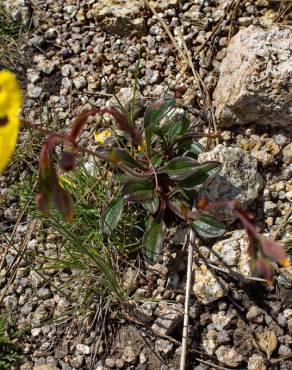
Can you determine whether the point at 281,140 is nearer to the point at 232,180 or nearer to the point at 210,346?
the point at 232,180

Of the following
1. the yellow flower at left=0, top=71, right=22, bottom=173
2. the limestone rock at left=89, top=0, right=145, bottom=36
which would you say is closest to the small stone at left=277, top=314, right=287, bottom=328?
the yellow flower at left=0, top=71, right=22, bottom=173

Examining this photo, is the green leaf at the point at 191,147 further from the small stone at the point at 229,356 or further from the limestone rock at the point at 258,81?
the small stone at the point at 229,356

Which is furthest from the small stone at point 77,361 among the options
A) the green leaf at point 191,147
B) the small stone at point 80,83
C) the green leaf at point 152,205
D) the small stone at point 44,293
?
the small stone at point 80,83

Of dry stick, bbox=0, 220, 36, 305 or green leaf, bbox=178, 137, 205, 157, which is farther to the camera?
dry stick, bbox=0, 220, 36, 305

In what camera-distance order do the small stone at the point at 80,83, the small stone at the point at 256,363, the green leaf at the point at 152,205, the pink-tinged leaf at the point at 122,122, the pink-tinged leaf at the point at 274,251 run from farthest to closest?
the small stone at the point at 80,83 < the green leaf at the point at 152,205 < the small stone at the point at 256,363 < the pink-tinged leaf at the point at 122,122 < the pink-tinged leaf at the point at 274,251

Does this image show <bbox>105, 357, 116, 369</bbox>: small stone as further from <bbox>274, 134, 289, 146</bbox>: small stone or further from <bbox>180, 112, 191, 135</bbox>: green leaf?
<bbox>274, 134, 289, 146</bbox>: small stone

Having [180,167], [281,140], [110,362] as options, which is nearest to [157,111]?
[180,167]
